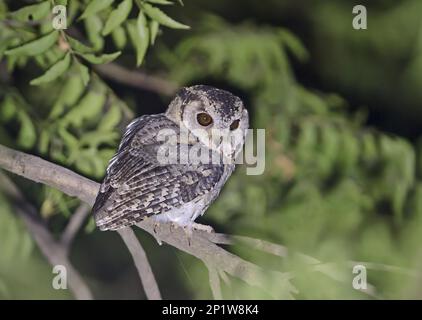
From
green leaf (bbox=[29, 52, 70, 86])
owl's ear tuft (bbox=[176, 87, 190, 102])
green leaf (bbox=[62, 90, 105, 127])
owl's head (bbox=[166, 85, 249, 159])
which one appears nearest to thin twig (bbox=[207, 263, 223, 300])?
owl's head (bbox=[166, 85, 249, 159])

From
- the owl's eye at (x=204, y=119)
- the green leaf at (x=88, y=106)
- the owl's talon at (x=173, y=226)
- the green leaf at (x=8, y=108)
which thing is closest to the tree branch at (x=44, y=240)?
the green leaf at (x=8, y=108)

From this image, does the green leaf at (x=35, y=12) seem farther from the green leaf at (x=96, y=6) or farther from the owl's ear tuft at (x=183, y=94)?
the owl's ear tuft at (x=183, y=94)

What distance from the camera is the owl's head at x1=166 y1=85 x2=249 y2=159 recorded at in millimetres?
1873

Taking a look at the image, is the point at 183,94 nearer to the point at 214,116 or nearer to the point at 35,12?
the point at 214,116

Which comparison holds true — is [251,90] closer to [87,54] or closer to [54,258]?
[54,258]

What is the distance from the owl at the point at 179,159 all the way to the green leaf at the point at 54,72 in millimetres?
244

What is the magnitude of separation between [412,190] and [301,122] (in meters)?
0.66

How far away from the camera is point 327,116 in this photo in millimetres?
3035

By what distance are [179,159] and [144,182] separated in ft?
0.51

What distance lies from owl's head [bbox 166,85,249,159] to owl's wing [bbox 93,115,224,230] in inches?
2.1

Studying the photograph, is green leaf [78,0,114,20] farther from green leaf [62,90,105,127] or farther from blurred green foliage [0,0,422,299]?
green leaf [62,90,105,127]

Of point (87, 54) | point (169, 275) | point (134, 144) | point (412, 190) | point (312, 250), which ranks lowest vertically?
point (169, 275)

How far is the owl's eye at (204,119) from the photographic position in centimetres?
188
